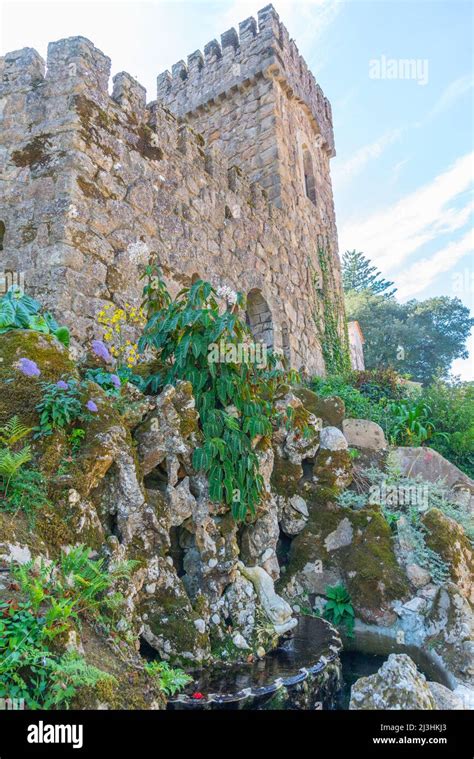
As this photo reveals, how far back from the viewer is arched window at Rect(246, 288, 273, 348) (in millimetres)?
6867

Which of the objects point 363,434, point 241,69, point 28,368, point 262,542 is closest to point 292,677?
point 262,542

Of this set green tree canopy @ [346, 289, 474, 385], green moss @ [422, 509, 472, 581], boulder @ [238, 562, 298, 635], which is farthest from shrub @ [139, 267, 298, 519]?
green tree canopy @ [346, 289, 474, 385]

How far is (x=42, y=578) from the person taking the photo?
5.46 feet

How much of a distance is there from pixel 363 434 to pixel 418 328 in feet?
66.7

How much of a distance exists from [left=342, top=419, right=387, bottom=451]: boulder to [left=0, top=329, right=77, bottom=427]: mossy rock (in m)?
3.35

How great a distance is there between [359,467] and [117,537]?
3031 millimetres

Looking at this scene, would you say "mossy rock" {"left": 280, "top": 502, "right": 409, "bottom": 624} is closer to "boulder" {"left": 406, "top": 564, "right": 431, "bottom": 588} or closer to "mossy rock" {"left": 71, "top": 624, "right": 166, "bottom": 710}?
"boulder" {"left": 406, "top": 564, "right": 431, "bottom": 588}

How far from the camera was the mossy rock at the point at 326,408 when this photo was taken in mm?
5199

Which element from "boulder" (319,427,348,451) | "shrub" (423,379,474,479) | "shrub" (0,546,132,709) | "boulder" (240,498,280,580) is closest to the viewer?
"shrub" (0,546,132,709)

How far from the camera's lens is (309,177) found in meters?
9.80

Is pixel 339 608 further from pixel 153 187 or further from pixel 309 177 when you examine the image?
pixel 309 177

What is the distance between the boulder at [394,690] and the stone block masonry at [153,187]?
2993 millimetres

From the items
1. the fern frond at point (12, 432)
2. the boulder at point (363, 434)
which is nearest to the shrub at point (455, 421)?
the boulder at point (363, 434)

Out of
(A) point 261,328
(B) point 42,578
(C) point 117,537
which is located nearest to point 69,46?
(A) point 261,328
